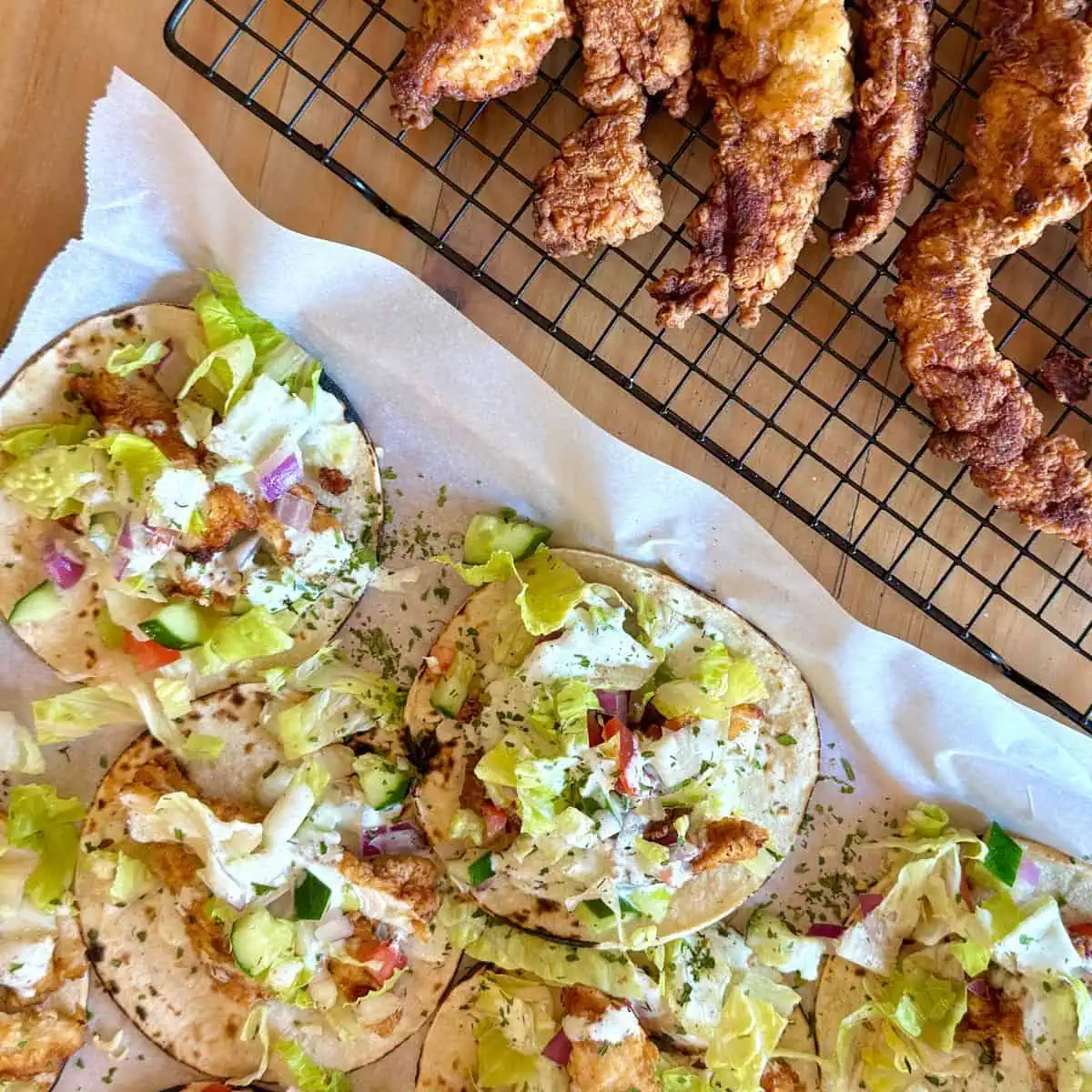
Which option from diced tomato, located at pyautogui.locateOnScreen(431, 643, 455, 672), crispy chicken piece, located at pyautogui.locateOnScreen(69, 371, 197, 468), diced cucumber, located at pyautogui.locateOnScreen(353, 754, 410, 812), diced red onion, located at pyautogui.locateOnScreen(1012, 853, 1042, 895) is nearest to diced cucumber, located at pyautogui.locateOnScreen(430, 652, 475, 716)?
diced tomato, located at pyautogui.locateOnScreen(431, 643, 455, 672)

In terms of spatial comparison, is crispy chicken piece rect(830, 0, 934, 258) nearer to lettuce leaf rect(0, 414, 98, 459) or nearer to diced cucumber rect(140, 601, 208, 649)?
diced cucumber rect(140, 601, 208, 649)

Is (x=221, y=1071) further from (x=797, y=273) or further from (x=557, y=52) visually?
(x=557, y=52)

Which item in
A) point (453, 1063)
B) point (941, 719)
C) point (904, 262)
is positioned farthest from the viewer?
point (453, 1063)

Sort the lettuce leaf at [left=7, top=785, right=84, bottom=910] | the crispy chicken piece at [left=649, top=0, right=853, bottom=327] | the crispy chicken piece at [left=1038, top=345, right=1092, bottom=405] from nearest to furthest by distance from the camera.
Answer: the crispy chicken piece at [left=649, top=0, right=853, bottom=327] → the crispy chicken piece at [left=1038, top=345, right=1092, bottom=405] → the lettuce leaf at [left=7, top=785, right=84, bottom=910]

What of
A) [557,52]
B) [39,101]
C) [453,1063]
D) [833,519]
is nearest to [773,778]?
[833,519]

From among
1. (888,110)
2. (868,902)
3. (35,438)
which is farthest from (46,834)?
(888,110)

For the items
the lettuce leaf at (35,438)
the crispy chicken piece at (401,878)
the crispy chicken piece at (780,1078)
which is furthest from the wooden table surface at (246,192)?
the crispy chicken piece at (401,878)

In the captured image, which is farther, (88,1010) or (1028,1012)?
(88,1010)
